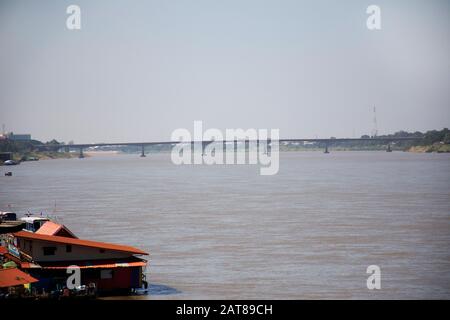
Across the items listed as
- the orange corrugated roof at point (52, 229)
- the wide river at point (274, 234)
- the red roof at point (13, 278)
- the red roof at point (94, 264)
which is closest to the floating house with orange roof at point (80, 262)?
the red roof at point (94, 264)

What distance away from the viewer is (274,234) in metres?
48.1

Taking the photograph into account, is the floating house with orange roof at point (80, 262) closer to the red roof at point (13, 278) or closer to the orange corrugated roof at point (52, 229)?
the red roof at point (13, 278)

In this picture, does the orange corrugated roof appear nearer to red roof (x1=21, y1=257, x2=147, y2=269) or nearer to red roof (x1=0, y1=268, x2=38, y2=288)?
red roof (x1=21, y1=257, x2=147, y2=269)

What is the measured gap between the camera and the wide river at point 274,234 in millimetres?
33031

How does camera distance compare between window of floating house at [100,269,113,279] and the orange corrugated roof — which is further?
the orange corrugated roof

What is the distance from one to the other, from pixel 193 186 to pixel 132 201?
24.9 m

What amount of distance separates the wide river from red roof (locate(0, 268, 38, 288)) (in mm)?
4669

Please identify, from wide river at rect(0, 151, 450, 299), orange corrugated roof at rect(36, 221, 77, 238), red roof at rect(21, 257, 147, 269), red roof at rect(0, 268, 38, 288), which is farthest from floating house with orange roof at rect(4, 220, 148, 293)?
orange corrugated roof at rect(36, 221, 77, 238)

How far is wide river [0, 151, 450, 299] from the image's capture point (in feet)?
108

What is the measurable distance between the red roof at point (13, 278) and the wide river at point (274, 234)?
4.67 m

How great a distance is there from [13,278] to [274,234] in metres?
21.9

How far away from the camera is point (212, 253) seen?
40781 millimetres

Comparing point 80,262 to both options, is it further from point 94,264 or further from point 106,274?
point 106,274
